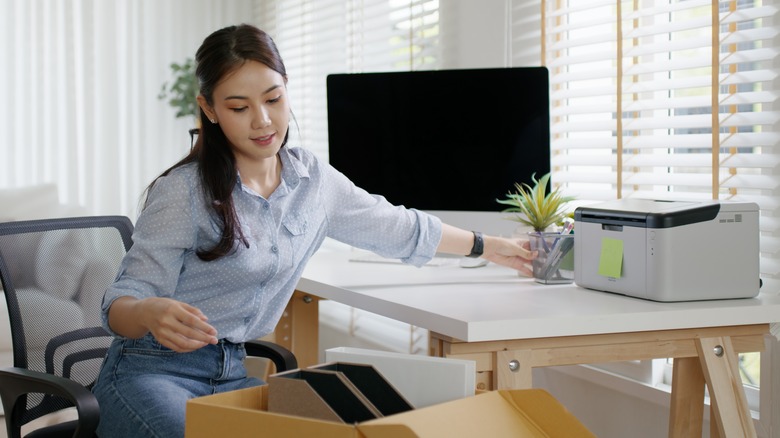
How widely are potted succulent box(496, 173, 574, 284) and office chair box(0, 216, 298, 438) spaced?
646 millimetres

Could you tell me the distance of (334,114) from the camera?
255cm

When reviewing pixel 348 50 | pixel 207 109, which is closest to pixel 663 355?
pixel 207 109

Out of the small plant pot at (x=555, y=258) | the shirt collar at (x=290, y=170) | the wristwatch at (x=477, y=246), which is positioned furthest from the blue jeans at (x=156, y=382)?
the small plant pot at (x=555, y=258)

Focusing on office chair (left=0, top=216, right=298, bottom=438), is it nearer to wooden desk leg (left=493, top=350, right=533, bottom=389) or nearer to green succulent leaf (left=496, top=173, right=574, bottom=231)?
wooden desk leg (left=493, top=350, right=533, bottom=389)

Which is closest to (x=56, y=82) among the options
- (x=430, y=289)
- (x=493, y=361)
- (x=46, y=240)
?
(x=46, y=240)

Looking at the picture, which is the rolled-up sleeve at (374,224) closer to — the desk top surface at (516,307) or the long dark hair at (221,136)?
Result: the desk top surface at (516,307)

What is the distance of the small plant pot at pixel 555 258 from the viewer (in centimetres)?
200

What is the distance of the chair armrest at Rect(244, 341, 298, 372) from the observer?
68.1 inches

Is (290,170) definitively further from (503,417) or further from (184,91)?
(184,91)

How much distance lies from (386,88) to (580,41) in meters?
0.58

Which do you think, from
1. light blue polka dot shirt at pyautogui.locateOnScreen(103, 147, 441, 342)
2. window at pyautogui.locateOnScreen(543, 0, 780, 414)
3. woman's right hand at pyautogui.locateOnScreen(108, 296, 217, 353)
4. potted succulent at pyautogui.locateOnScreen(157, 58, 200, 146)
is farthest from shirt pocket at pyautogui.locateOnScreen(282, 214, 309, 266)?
potted succulent at pyautogui.locateOnScreen(157, 58, 200, 146)

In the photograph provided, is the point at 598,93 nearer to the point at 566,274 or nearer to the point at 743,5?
the point at 743,5

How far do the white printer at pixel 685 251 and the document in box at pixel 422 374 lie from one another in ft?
2.66

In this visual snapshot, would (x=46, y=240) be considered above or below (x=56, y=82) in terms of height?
below
